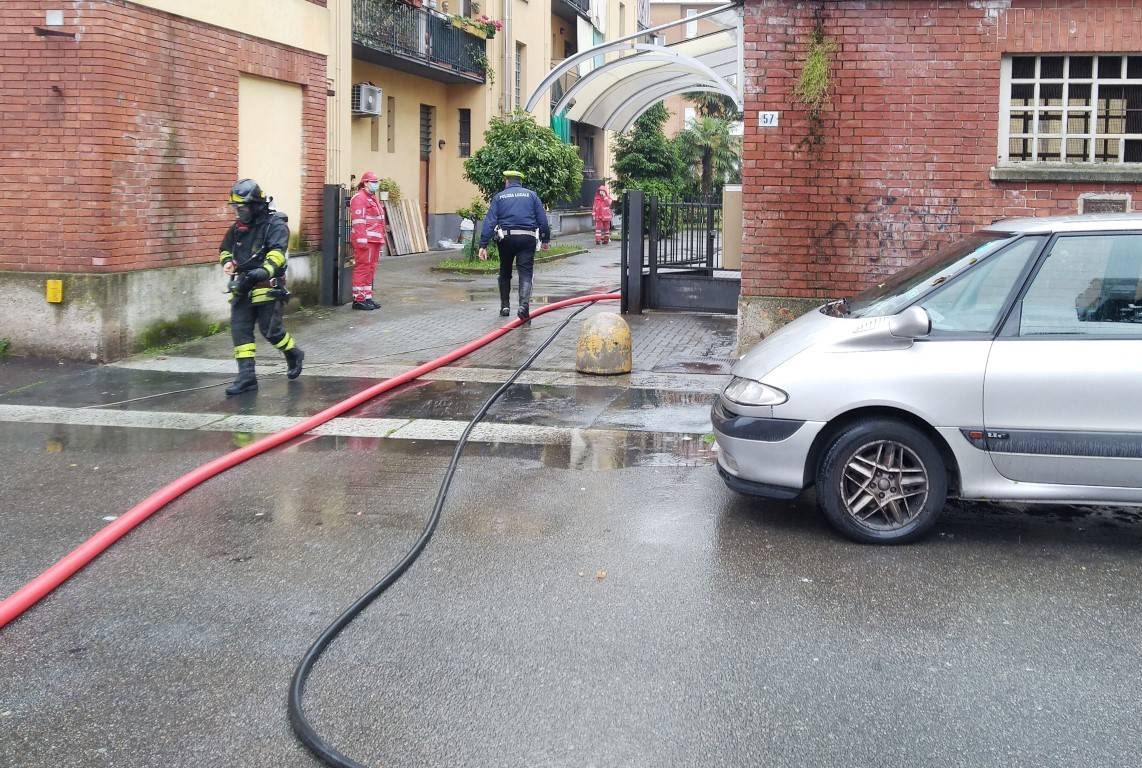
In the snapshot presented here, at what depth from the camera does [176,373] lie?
11555 mm

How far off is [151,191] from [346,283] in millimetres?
4095

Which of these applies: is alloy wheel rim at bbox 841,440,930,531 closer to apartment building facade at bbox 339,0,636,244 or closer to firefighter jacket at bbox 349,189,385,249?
firefighter jacket at bbox 349,189,385,249

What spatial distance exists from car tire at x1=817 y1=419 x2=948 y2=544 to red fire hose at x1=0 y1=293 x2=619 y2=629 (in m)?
3.64

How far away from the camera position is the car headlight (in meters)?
6.19

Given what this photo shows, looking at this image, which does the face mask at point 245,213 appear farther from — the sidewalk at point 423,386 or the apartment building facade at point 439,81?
the apartment building facade at point 439,81

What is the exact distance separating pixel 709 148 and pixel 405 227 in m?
20.7

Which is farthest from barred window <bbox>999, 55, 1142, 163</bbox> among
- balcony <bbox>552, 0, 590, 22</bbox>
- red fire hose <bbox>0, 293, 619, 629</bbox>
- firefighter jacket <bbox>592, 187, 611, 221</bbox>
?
balcony <bbox>552, 0, 590, 22</bbox>

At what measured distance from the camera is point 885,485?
6074mm

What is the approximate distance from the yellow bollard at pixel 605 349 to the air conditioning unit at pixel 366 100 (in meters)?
13.3

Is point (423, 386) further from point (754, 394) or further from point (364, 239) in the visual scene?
point (364, 239)

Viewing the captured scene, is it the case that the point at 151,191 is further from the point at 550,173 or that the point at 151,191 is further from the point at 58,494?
the point at 550,173

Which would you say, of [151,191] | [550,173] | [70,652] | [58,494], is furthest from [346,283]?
[70,652]

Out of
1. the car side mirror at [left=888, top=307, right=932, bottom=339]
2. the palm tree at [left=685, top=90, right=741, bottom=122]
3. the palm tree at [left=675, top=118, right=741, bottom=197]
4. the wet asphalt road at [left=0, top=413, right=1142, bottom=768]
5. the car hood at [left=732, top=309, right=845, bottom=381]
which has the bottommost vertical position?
the wet asphalt road at [left=0, top=413, right=1142, bottom=768]

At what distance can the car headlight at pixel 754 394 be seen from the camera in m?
6.19
